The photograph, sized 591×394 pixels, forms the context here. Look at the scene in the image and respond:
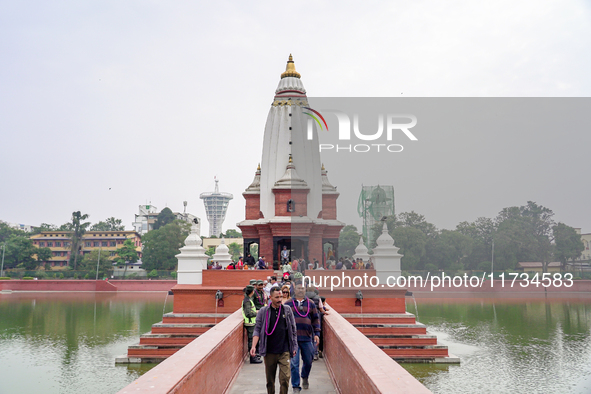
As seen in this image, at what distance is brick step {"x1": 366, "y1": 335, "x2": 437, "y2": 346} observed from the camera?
47.3 ft

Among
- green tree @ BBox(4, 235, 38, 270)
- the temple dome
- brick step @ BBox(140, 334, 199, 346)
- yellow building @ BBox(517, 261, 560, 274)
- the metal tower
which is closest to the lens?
brick step @ BBox(140, 334, 199, 346)

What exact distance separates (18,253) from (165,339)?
5341 centimetres

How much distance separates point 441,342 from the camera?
58.0 feet

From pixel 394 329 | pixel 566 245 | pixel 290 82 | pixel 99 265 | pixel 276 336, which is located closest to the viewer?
pixel 276 336

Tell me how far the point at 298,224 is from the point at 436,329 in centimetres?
798

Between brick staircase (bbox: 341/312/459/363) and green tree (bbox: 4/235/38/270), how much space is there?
56.0 metres

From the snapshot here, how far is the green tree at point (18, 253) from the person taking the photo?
57.9 meters

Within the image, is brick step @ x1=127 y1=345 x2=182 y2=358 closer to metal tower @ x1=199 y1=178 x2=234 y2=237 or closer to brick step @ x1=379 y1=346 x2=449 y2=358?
brick step @ x1=379 y1=346 x2=449 y2=358

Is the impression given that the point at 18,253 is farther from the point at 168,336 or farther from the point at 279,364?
the point at 279,364

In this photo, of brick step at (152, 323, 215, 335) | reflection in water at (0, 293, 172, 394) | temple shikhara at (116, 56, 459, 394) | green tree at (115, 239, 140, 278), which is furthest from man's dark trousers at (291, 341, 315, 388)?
green tree at (115, 239, 140, 278)

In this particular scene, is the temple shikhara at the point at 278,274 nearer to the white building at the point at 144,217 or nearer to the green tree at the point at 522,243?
the green tree at the point at 522,243

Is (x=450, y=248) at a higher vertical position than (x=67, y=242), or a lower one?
lower

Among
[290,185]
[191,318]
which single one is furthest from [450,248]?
[191,318]

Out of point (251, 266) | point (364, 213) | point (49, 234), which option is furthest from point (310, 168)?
point (49, 234)
